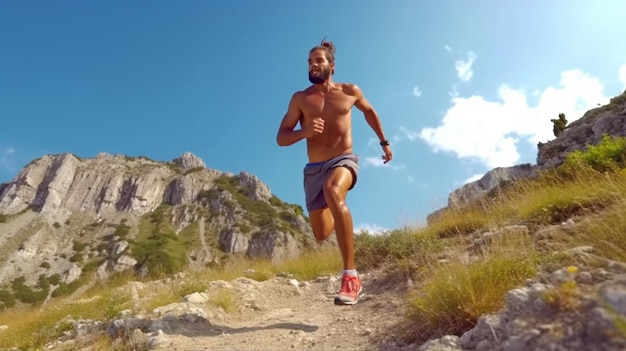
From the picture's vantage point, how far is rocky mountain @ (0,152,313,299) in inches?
2726

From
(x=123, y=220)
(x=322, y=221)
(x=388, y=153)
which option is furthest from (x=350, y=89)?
(x=123, y=220)

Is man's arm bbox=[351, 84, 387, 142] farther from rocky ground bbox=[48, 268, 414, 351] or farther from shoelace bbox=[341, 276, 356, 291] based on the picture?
shoelace bbox=[341, 276, 356, 291]

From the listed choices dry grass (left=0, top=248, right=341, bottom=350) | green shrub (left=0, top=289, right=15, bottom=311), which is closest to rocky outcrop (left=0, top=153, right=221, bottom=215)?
green shrub (left=0, top=289, right=15, bottom=311)

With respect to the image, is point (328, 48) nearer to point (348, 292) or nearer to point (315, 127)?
point (315, 127)

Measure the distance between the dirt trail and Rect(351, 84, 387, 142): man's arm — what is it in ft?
6.53

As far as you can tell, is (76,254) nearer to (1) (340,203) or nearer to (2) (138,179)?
(2) (138,179)

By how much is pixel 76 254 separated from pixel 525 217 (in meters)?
84.3

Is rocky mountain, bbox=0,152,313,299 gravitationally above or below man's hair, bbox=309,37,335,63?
above

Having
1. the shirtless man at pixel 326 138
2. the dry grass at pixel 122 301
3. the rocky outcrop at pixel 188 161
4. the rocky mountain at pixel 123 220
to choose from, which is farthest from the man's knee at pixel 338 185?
the rocky outcrop at pixel 188 161

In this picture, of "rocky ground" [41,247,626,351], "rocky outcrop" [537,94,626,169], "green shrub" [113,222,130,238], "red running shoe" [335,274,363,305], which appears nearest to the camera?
"rocky ground" [41,247,626,351]

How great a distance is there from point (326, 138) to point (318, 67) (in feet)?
2.99

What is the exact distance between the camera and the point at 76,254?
73562 mm

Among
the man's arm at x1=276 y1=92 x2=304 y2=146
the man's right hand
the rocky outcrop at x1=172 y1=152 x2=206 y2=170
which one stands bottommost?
the man's right hand

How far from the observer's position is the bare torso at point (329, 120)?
4.41 meters
